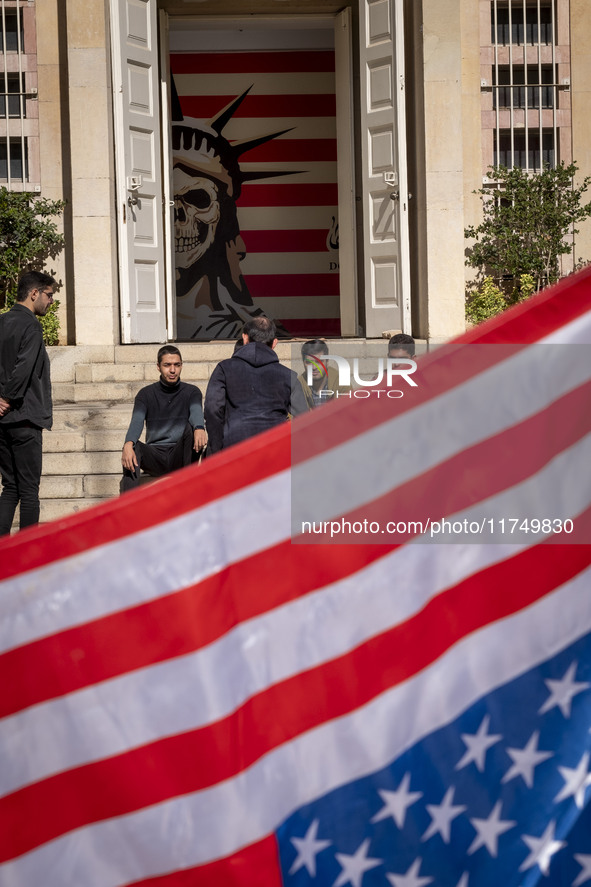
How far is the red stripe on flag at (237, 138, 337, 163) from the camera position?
625 inches

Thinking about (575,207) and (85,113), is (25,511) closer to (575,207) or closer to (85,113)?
(85,113)

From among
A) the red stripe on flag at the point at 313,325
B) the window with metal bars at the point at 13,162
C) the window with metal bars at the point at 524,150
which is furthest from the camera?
the red stripe on flag at the point at 313,325

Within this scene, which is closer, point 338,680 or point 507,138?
point 338,680

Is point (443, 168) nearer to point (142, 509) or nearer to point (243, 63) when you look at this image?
point (243, 63)

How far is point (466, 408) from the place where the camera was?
1.74 metres

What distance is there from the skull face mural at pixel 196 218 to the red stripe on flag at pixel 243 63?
1716 millimetres

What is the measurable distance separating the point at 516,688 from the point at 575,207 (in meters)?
10.7

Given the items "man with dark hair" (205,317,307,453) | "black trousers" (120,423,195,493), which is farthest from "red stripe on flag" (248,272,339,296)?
"man with dark hair" (205,317,307,453)

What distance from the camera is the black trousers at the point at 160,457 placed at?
20.7ft

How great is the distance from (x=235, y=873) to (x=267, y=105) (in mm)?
15374

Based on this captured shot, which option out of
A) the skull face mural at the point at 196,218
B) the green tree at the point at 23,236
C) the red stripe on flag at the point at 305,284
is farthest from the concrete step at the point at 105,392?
the skull face mural at the point at 196,218

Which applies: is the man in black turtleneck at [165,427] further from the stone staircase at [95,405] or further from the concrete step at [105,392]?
the concrete step at [105,392]

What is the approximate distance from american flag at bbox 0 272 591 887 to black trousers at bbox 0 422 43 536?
4.44 m

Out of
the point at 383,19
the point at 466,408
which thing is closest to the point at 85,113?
the point at 383,19
